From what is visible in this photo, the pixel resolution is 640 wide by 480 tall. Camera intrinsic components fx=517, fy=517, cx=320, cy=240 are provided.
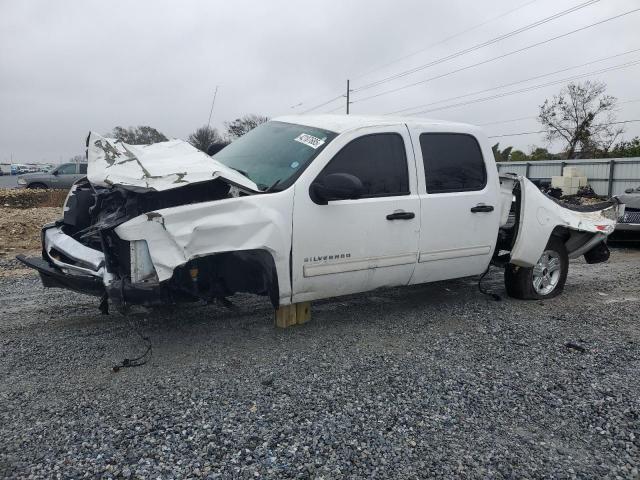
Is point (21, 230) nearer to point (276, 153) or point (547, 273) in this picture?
point (276, 153)

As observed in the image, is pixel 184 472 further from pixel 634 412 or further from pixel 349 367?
pixel 634 412

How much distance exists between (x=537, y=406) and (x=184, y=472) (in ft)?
7.23

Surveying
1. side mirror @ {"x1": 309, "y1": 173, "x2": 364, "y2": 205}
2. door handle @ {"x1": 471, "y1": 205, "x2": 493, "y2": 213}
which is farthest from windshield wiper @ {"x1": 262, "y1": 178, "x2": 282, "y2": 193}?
door handle @ {"x1": 471, "y1": 205, "x2": 493, "y2": 213}

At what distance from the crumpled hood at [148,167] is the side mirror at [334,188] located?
0.48 m

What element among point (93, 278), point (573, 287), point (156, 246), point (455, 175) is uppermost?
point (455, 175)

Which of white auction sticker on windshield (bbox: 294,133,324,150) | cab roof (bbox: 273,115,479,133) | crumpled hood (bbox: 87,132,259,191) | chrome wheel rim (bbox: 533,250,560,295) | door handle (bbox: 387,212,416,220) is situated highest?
cab roof (bbox: 273,115,479,133)

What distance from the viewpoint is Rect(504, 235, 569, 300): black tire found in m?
5.75

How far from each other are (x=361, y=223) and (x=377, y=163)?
0.59m

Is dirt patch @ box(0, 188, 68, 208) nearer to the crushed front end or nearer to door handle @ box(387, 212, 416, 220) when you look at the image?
the crushed front end

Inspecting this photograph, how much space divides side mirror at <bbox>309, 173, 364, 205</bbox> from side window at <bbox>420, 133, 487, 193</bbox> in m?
1.09

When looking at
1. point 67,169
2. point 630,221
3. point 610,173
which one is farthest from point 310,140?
point 610,173

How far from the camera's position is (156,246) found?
3498 mm

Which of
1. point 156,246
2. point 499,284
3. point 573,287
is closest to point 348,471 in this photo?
point 156,246

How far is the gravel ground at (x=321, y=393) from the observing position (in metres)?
2.66
